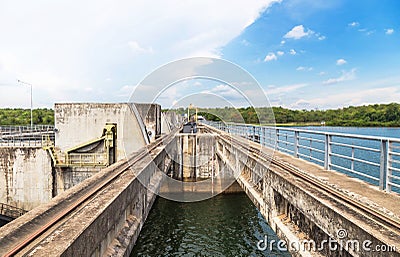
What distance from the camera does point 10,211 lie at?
18.2 m

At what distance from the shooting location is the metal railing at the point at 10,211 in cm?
1814

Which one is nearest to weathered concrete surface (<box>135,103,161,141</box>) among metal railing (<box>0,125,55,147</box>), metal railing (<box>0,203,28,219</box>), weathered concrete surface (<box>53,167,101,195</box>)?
weathered concrete surface (<box>53,167,101,195</box>)

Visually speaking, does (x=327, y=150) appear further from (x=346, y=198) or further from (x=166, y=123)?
(x=166, y=123)

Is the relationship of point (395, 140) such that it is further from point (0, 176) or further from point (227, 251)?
point (0, 176)

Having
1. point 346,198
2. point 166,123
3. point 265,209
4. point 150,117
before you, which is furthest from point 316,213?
point 166,123

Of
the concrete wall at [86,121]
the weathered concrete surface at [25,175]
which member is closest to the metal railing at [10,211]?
the weathered concrete surface at [25,175]

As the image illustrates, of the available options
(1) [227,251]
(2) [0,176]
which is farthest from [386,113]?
(2) [0,176]

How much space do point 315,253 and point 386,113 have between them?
30.2 meters

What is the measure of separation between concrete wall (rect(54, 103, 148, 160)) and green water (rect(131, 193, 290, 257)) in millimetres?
5662

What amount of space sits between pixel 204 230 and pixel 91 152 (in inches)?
375

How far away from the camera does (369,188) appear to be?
5270mm

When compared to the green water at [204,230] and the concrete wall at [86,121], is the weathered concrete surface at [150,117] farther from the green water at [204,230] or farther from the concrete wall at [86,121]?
the green water at [204,230]

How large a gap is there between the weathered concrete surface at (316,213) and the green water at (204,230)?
4.71m

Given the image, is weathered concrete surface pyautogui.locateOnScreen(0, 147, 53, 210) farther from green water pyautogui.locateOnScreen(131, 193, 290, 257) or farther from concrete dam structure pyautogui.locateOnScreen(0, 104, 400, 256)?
concrete dam structure pyautogui.locateOnScreen(0, 104, 400, 256)
